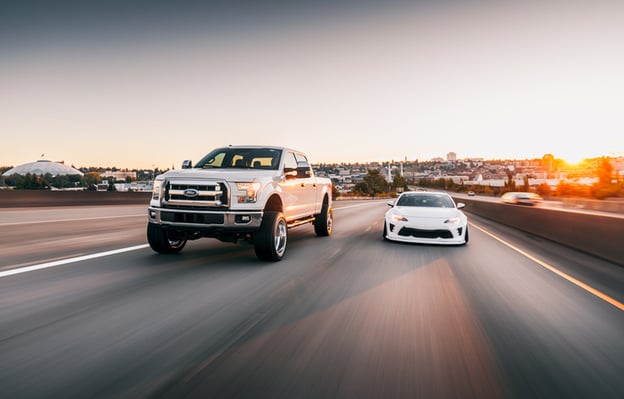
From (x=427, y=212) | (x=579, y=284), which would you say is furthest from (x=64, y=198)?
(x=579, y=284)

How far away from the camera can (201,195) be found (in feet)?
24.8

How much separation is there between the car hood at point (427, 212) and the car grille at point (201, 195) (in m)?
5.55

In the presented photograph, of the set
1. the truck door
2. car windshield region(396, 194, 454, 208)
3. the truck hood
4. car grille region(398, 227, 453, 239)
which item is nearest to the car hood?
car grille region(398, 227, 453, 239)

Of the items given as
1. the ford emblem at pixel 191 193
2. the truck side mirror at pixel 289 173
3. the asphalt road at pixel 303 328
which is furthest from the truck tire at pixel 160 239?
the truck side mirror at pixel 289 173

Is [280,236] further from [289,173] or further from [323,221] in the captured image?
[323,221]

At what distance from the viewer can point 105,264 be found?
7.51 meters

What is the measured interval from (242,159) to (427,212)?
5074mm

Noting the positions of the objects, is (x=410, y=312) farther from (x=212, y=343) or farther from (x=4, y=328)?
(x=4, y=328)

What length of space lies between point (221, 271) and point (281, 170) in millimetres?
2767

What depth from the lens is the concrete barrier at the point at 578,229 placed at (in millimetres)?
9633

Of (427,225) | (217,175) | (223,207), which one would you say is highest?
(217,175)

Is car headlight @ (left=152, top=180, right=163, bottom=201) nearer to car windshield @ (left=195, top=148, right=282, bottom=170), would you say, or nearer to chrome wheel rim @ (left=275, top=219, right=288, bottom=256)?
car windshield @ (left=195, top=148, right=282, bottom=170)

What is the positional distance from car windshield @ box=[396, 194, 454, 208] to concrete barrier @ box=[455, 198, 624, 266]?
3367 millimetres

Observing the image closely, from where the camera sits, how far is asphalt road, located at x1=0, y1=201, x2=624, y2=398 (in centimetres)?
309
